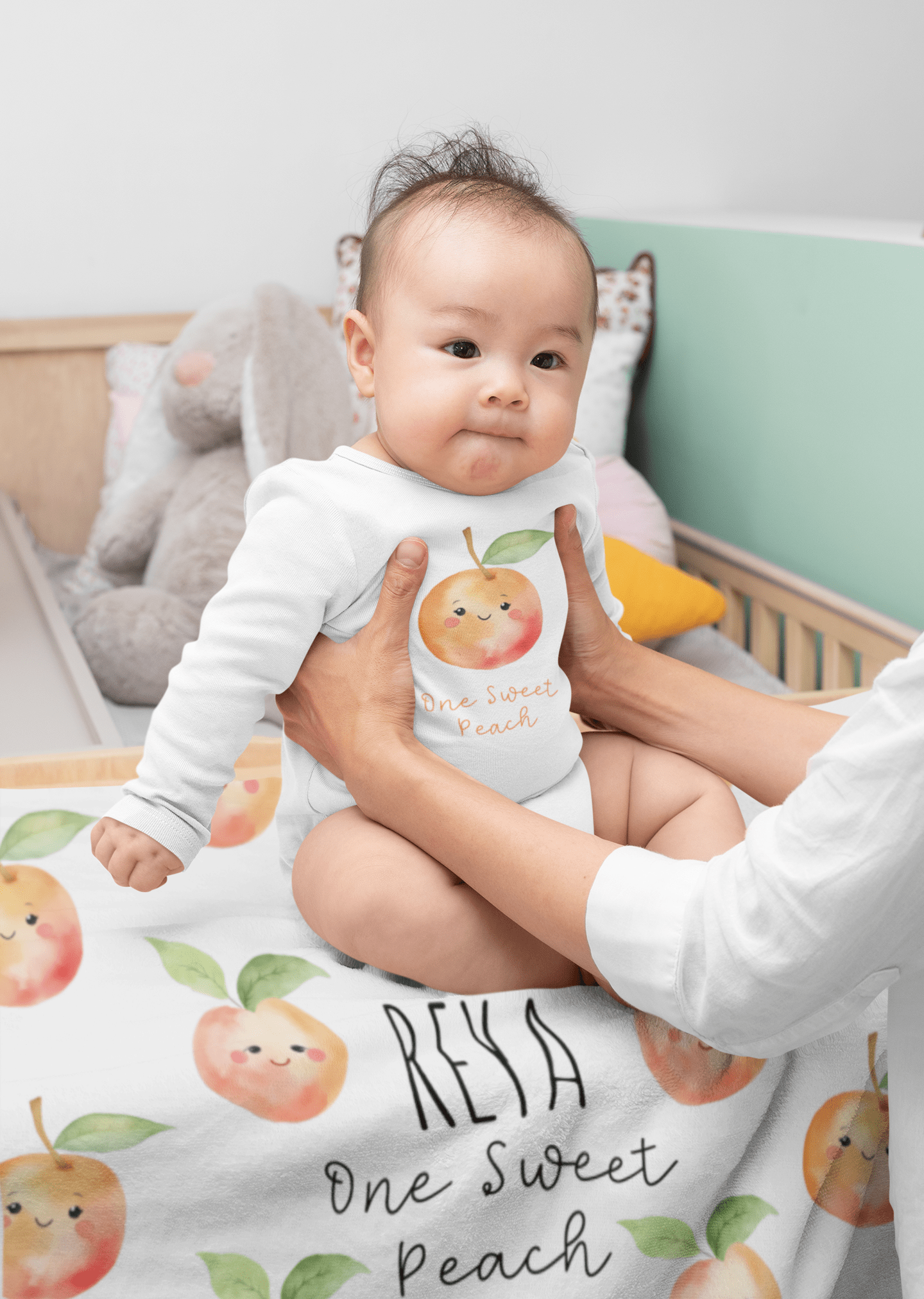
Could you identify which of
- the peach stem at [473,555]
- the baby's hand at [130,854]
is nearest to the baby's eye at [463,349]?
the peach stem at [473,555]

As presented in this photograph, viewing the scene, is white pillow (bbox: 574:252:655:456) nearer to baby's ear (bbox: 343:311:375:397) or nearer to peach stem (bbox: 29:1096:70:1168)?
baby's ear (bbox: 343:311:375:397)

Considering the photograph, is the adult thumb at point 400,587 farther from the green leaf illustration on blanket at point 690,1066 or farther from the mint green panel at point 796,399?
the mint green panel at point 796,399

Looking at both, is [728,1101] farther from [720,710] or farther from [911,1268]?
[720,710]

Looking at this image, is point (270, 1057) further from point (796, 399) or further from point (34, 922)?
point (796, 399)

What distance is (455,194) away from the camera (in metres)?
0.75

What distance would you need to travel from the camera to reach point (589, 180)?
7.72 feet

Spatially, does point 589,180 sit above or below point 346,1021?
above

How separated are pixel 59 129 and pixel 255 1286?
210 cm

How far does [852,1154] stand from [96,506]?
200 centimetres

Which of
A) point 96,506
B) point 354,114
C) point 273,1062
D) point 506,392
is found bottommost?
point 96,506

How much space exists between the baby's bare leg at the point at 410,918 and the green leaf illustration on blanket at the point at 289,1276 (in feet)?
0.55

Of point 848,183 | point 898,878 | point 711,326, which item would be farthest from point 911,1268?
point 848,183

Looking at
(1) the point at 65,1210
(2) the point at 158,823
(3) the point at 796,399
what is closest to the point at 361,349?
(2) the point at 158,823

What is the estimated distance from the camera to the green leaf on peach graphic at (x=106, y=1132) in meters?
0.61
